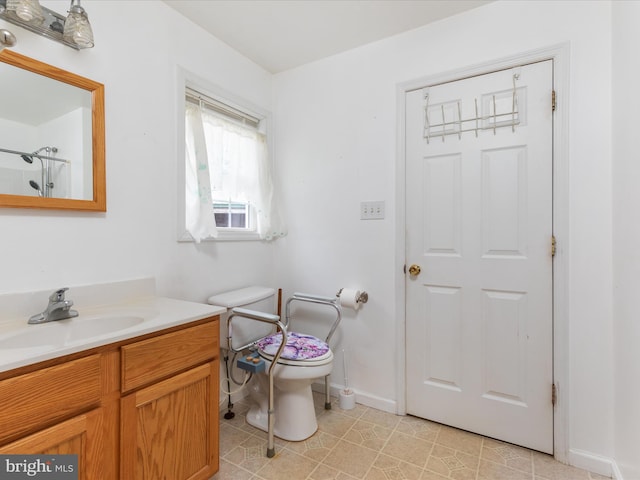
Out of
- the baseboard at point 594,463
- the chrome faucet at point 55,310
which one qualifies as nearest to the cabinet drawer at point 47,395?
the chrome faucet at point 55,310

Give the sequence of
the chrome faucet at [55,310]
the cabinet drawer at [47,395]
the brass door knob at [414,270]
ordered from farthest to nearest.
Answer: the brass door knob at [414,270]
the chrome faucet at [55,310]
the cabinet drawer at [47,395]

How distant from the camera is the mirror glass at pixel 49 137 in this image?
1181 millimetres

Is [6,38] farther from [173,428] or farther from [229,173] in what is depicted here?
[173,428]

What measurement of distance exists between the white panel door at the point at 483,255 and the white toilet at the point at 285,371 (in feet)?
2.02

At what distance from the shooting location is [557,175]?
1557 millimetres

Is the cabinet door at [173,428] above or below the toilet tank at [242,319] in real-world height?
below

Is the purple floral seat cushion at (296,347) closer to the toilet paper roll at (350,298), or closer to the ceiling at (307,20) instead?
the toilet paper roll at (350,298)

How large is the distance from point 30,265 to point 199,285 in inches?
29.9

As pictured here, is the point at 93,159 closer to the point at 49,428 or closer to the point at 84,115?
the point at 84,115

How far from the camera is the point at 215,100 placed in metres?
2.00

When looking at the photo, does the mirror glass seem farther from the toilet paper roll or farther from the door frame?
the door frame

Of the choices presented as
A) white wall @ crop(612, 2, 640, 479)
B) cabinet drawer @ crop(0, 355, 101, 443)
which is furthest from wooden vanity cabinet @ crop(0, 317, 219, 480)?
white wall @ crop(612, 2, 640, 479)

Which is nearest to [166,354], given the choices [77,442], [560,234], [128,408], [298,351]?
[128,408]

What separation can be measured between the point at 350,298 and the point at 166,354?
1138mm
